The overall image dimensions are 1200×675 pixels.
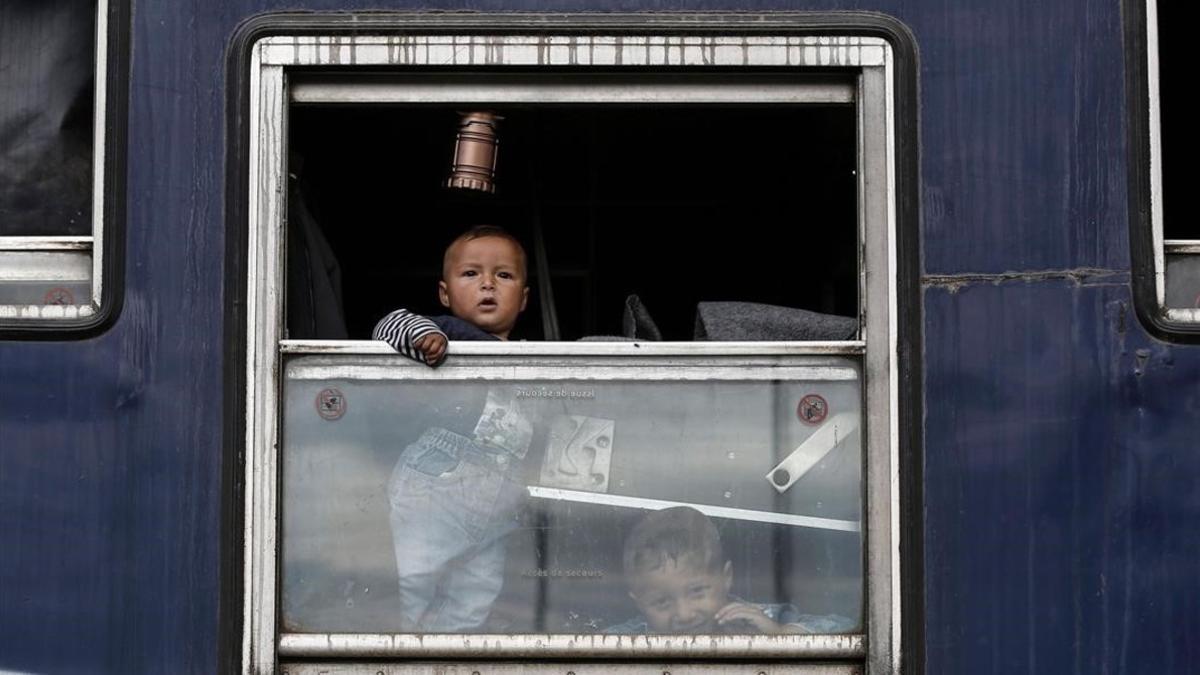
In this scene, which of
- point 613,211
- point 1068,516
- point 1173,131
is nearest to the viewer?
point 1068,516

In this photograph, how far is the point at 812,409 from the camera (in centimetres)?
253

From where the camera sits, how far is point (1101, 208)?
2527 mm

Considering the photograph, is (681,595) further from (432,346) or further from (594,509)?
(432,346)

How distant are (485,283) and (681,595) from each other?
0.78 metres

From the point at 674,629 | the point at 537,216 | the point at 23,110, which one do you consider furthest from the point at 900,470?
the point at 23,110

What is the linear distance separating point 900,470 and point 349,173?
183cm

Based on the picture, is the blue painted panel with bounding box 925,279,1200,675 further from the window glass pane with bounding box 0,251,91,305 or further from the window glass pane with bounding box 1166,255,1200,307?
the window glass pane with bounding box 0,251,91,305

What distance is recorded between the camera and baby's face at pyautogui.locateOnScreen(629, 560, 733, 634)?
8.21ft

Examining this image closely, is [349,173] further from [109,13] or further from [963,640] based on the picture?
[963,640]

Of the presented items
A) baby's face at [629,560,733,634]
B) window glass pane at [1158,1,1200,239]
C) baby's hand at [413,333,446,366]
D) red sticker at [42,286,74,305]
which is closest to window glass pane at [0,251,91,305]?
red sticker at [42,286,74,305]

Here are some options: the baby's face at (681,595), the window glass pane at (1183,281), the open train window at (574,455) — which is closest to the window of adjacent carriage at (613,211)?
the open train window at (574,455)

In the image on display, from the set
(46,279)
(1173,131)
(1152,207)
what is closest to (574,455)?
(46,279)

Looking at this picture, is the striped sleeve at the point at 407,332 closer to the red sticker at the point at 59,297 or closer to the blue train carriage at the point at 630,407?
the blue train carriage at the point at 630,407

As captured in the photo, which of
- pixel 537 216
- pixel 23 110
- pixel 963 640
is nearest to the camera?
pixel 963 640
